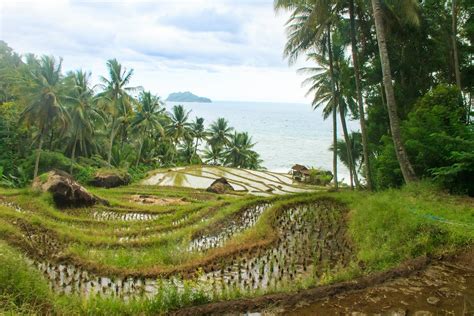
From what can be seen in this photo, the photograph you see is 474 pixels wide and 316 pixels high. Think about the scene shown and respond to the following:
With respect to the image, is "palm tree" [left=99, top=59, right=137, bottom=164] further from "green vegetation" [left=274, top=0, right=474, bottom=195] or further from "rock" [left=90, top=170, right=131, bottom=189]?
"green vegetation" [left=274, top=0, right=474, bottom=195]

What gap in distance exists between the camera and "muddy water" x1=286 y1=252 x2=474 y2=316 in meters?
4.58

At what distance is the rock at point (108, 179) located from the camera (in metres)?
25.2

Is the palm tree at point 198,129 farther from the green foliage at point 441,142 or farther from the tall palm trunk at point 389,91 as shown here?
the tall palm trunk at point 389,91

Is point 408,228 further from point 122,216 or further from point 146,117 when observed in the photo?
point 146,117

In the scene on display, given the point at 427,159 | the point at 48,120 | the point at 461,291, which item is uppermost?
the point at 48,120

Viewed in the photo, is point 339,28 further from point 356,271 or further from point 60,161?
point 60,161

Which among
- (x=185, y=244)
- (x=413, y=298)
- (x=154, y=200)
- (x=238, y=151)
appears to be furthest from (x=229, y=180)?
(x=413, y=298)

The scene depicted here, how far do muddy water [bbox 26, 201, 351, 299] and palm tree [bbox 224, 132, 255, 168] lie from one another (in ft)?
110

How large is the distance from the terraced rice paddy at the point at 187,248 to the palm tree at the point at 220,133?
2984 cm

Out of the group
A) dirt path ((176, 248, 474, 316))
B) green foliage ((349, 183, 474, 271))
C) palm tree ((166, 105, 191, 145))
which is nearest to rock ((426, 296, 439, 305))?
dirt path ((176, 248, 474, 316))

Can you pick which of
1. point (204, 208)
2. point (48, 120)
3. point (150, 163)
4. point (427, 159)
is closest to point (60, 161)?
point (48, 120)

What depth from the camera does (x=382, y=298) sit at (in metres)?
4.99

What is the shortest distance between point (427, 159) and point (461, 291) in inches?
320

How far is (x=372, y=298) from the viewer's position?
5.00 meters
